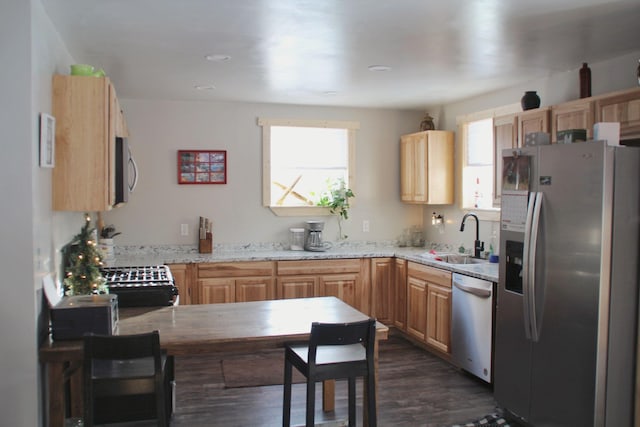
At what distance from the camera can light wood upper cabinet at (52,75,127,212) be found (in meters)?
2.92

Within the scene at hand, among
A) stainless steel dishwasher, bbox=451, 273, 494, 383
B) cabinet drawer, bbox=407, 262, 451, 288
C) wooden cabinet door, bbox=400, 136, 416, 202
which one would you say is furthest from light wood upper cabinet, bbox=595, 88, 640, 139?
wooden cabinet door, bbox=400, 136, 416, 202

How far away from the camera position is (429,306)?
498 cm

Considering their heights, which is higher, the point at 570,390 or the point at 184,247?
the point at 184,247

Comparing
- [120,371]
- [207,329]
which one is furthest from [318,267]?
[120,371]

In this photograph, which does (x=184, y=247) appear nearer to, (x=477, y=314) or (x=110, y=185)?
(x=110, y=185)

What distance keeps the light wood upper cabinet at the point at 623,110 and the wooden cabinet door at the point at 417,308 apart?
7.11 feet

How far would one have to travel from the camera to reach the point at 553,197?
127 inches

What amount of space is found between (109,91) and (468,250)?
3.70 m

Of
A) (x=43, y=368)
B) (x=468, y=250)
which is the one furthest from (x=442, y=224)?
(x=43, y=368)

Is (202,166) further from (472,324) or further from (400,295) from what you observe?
(472,324)

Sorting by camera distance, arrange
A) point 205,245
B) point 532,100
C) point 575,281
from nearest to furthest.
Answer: point 575,281 → point 532,100 → point 205,245

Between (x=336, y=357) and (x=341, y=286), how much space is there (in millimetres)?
2673

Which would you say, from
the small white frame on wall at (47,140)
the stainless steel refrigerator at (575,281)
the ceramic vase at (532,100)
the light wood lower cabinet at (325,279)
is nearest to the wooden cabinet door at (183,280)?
the light wood lower cabinet at (325,279)

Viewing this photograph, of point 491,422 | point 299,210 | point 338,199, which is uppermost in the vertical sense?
point 338,199
